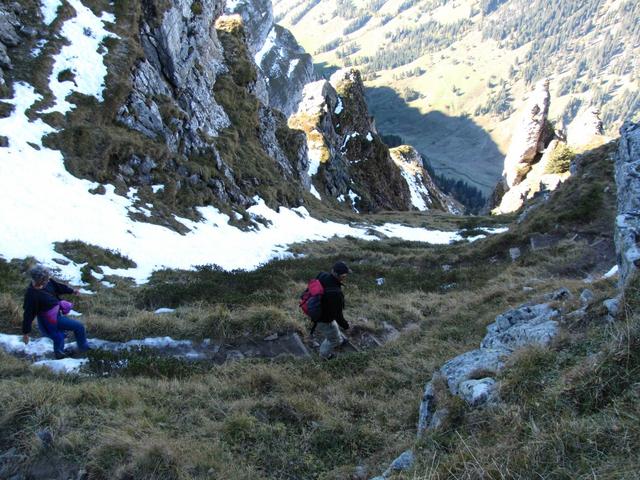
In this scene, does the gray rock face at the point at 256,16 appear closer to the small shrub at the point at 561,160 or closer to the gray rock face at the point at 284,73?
the gray rock face at the point at 284,73

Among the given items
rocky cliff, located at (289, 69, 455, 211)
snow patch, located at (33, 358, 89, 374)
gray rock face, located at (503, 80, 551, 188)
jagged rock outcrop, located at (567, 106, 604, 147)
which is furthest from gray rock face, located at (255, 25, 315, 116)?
snow patch, located at (33, 358, 89, 374)

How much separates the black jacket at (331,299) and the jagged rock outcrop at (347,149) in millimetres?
61976

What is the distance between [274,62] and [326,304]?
188 m

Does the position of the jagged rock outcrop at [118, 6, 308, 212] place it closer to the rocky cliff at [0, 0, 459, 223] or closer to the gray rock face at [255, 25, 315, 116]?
the rocky cliff at [0, 0, 459, 223]

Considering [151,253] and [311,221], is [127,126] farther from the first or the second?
[311,221]

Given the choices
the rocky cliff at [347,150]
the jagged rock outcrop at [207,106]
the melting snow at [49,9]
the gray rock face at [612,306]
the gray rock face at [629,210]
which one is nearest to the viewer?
the gray rock face at [612,306]

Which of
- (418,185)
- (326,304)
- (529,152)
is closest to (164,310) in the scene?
(326,304)

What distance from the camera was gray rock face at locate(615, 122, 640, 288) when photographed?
6150mm

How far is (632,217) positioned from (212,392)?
7680 millimetres

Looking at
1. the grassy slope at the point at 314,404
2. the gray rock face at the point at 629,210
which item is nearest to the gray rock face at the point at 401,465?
the grassy slope at the point at 314,404

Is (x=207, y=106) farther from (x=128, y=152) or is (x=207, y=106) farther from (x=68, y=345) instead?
(x=68, y=345)

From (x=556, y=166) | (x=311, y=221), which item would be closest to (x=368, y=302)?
(x=311, y=221)

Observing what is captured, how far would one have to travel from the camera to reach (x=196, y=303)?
12414 millimetres

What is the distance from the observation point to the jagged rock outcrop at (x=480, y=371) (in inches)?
201
